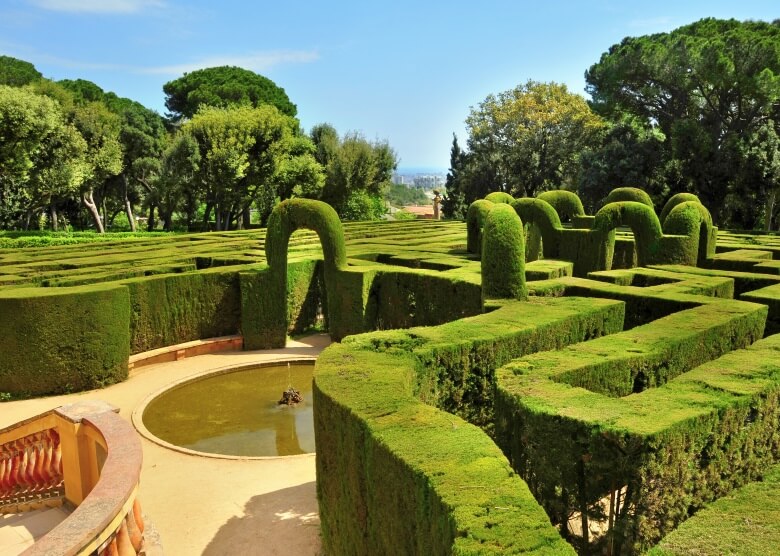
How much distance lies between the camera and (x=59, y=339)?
43.8 feet

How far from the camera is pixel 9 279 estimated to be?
1563 cm

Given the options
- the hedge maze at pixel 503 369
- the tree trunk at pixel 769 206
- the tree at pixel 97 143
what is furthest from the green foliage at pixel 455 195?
the hedge maze at pixel 503 369

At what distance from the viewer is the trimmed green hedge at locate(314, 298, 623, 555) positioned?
388 cm

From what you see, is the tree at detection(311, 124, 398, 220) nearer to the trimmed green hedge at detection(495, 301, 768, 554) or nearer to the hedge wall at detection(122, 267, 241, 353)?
the hedge wall at detection(122, 267, 241, 353)

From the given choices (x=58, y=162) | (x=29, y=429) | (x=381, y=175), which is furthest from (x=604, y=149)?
(x=29, y=429)

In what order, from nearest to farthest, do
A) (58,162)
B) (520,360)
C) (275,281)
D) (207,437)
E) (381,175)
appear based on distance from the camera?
(520,360)
(207,437)
(275,281)
(58,162)
(381,175)

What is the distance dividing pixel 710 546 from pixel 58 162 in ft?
119

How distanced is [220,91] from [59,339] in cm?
5244

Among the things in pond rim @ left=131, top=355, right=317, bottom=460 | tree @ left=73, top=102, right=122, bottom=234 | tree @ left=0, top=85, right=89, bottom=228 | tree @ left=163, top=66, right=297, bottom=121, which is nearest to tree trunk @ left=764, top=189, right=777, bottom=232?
pond rim @ left=131, top=355, right=317, bottom=460

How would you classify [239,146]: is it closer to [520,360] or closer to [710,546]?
[520,360]

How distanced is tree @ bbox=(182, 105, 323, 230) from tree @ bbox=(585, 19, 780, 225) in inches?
857

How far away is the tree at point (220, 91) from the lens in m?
60.4

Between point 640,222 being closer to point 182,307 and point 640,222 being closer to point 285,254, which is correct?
point 285,254

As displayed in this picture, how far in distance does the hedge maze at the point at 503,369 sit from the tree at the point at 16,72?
122ft
